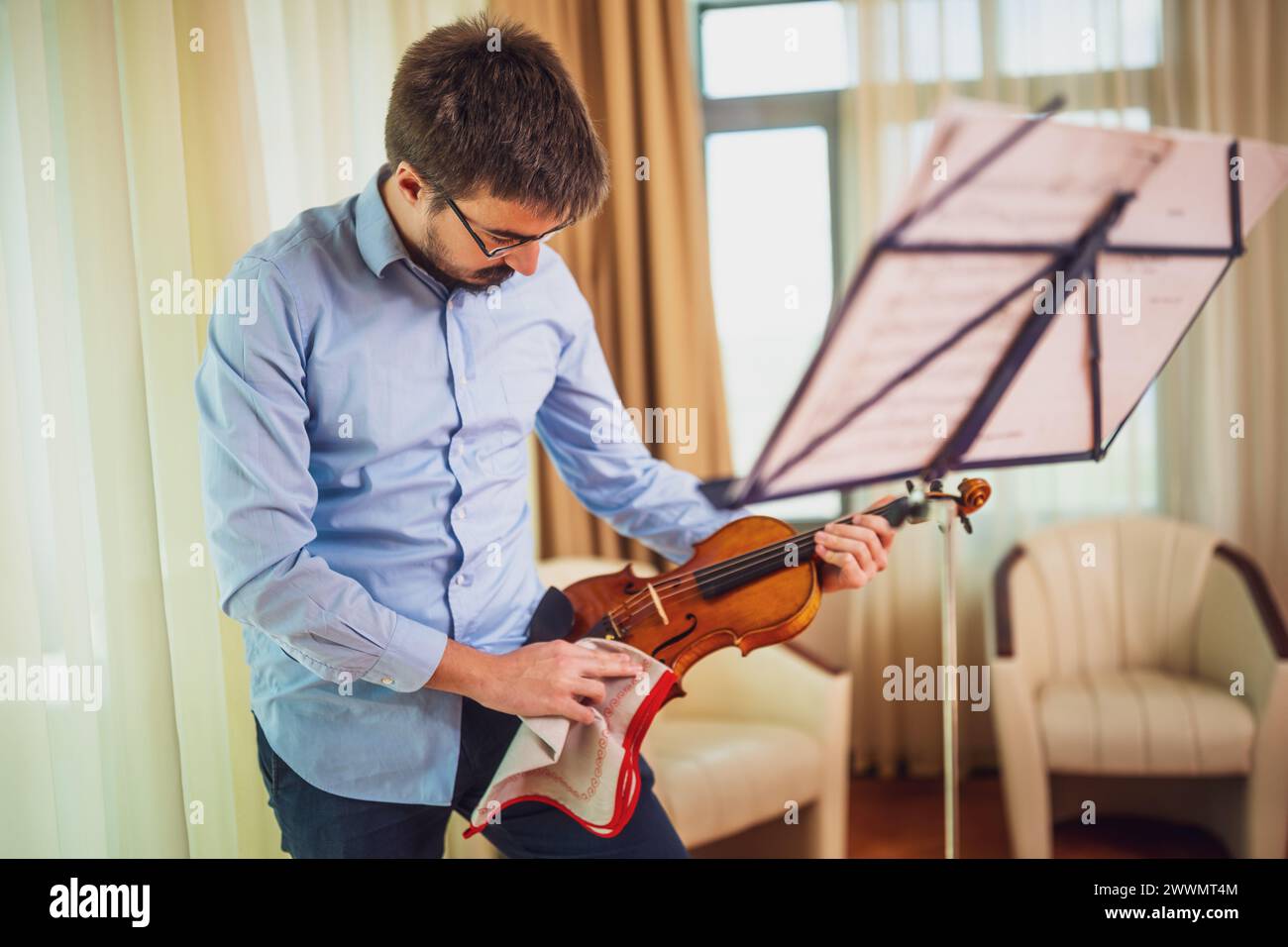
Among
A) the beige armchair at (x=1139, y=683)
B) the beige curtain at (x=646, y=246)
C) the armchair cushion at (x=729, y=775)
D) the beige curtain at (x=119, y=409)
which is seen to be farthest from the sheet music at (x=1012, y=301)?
the beige curtain at (x=646, y=246)

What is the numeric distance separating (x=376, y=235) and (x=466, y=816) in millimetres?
657

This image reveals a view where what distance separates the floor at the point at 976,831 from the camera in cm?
219

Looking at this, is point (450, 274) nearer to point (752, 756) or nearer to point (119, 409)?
point (119, 409)

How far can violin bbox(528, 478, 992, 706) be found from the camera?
113 centimetres

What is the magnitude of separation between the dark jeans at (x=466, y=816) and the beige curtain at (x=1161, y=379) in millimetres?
1585

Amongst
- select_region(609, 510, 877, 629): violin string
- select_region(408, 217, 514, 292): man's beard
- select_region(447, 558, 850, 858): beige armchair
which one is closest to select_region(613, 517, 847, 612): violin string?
select_region(609, 510, 877, 629): violin string

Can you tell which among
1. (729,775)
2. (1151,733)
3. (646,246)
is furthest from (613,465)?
(1151,733)

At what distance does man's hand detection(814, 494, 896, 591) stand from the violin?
1cm

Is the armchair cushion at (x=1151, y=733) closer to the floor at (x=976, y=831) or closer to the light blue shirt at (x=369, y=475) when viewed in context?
the floor at (x=976, y=831)

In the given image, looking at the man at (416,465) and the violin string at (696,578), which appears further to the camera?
the violin string at (696,578)

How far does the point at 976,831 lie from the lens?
2.29m

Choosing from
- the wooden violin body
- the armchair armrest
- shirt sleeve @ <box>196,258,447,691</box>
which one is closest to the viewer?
shirt sleeve @ <box>196,258,447,691</box>

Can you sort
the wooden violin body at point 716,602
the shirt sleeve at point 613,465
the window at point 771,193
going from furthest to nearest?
the window at point 771,193, the shirt sleeve at point 613,465, the wooden violin body at point 716,602

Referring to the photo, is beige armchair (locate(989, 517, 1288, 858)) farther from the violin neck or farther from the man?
the man
